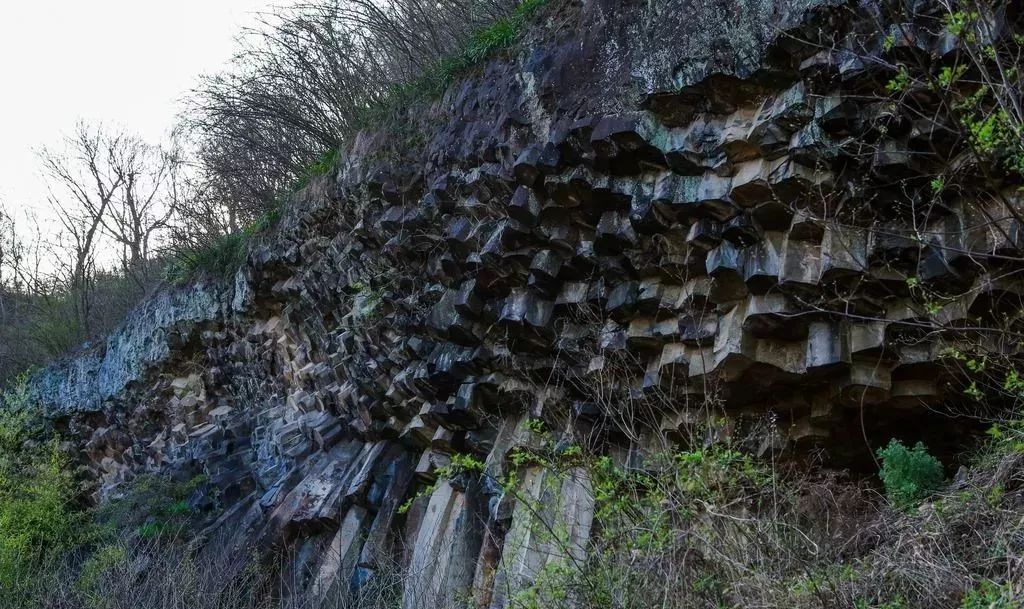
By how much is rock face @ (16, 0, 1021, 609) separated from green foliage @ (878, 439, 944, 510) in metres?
0.47

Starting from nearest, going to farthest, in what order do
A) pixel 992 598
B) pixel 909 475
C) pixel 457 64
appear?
1. pixel 992 598
2. pixel 909 475
3. pixel 457 64

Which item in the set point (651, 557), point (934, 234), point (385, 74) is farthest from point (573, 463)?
point (385, 74)

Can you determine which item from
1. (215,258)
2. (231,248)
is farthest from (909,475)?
(215,258)

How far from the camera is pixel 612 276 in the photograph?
23.4 feet

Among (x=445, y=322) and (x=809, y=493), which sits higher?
(x=445, y=322)

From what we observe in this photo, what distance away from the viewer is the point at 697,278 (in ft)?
21.7

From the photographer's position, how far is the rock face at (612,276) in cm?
565

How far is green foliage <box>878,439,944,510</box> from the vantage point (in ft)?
17.9

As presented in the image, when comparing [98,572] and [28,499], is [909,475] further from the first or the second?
[28,499]

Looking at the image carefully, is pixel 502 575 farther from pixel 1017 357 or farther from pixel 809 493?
pixel 1017 357

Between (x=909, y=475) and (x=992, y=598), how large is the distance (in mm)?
1713

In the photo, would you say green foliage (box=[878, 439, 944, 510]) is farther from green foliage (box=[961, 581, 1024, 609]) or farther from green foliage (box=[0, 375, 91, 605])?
green foliage (box=[0, 375, 91, 605])

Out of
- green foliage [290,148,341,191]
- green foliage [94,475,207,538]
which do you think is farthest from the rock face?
green foliage [94,475,207,538]

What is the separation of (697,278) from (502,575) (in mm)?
2788
